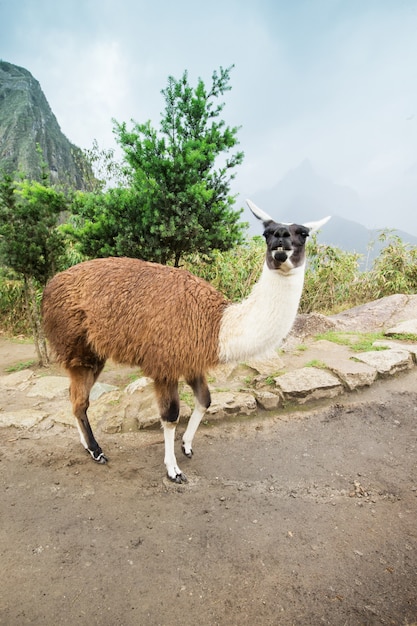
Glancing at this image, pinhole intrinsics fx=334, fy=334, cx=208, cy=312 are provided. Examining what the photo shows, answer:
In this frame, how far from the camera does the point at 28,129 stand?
37938mm

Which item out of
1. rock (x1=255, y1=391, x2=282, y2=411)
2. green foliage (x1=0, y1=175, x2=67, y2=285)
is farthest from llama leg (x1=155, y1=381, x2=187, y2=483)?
green foliage (x1=0, y1=175, x2=67, y2=285)

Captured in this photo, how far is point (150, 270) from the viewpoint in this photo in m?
2.64

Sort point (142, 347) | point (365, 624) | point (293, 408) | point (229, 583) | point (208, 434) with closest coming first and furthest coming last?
point (365, 624) < point (229, 583) < point (142, 347) < point (208, 434) < point (293, 408)

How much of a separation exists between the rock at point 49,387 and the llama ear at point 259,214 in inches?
119

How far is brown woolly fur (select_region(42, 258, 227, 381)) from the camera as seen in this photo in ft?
7.90

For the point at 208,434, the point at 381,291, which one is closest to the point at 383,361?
the point at 208,434

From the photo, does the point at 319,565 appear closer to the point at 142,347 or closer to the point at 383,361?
the point at 142,347

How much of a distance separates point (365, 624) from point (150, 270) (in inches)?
94.2

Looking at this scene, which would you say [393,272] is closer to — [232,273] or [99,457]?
[232,273]

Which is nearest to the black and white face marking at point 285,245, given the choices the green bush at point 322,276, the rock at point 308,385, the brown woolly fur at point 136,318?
the brown woolly fur at point 136,318

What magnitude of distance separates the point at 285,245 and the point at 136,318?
1.17 meters

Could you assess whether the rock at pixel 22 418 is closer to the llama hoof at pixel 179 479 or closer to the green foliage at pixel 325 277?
the llama hoof at pixel 179 479

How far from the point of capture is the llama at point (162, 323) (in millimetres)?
2234

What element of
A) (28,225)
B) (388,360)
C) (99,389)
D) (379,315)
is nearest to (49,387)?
(99,389)
